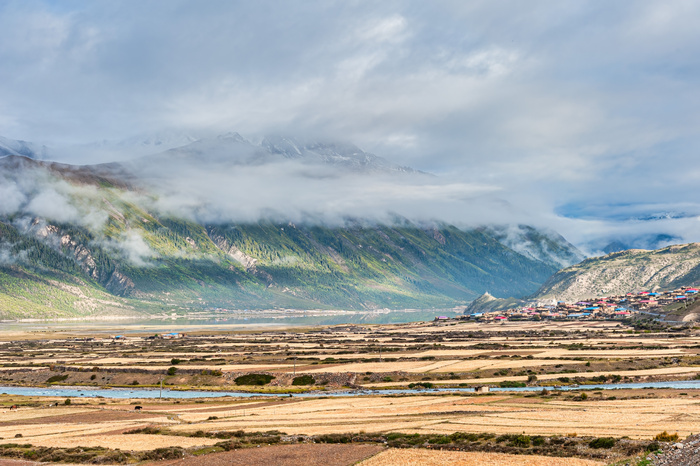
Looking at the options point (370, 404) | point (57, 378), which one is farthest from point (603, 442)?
point (57, 378)

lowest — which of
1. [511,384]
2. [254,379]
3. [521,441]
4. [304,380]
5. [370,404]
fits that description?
[254,379]

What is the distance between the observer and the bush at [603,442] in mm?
45094

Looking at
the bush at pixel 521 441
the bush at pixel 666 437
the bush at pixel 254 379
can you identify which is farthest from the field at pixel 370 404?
the bush at pixel 666 437

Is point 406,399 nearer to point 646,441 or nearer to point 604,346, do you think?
point 646,441

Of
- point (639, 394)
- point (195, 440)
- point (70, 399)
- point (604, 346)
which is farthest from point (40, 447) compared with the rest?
point (604, 346)

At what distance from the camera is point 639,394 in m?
78.8

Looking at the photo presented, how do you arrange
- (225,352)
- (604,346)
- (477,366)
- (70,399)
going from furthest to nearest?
(225,352), (604,346), (477,366), (70,399)

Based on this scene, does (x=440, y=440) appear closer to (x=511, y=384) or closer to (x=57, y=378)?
(x=511, y=384)

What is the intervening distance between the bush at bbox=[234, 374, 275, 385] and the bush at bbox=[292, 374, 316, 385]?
5442mm

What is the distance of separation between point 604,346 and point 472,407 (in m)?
85.1

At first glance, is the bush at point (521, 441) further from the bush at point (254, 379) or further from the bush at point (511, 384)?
the bush at point (254, 379)

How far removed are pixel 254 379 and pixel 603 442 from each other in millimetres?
78972

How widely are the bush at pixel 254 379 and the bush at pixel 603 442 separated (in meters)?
75.5

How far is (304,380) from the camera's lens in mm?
110750
